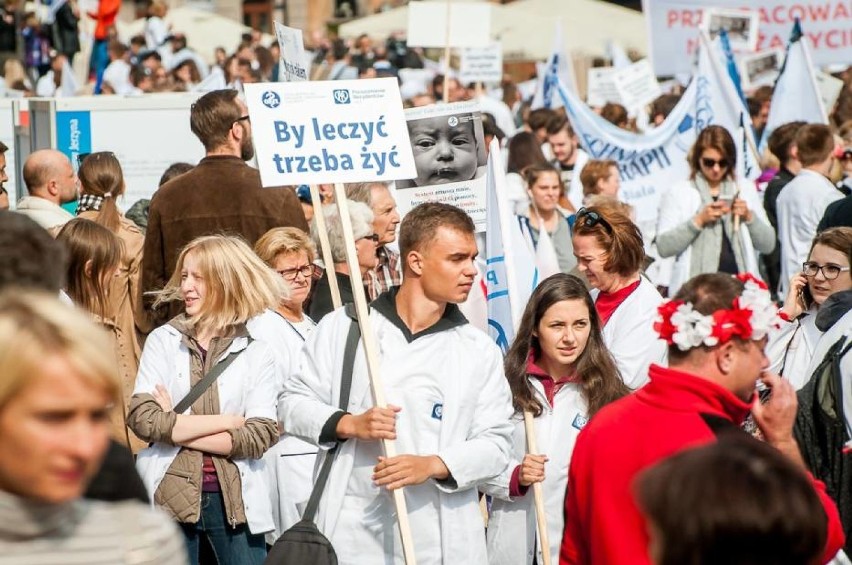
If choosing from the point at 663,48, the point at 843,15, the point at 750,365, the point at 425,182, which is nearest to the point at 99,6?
the point at 663,48

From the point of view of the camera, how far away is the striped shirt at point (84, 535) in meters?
2.43

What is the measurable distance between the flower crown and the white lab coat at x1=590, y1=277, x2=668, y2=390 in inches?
92.8

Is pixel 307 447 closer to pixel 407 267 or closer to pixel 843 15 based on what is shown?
pixel 407 267

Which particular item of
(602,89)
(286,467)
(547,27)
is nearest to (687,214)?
(286,467)

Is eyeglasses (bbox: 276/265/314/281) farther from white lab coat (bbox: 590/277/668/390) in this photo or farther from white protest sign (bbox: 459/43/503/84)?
white protest sign (bbox: 459/43/503/84)

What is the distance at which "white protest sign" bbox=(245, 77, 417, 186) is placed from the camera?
19.8 feet

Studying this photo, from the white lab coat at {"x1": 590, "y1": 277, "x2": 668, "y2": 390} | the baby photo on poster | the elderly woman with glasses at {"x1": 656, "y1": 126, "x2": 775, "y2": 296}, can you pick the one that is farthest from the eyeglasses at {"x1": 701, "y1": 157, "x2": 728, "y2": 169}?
the white lab coat at {"x1": 590, "y1": 277, "x2": 668, "y2": 390}

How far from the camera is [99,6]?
2167cm

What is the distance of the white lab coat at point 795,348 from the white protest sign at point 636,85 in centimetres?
1086

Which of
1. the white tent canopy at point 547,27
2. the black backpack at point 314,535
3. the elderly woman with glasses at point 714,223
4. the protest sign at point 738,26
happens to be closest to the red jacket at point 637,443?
the black backpack at point 314,535

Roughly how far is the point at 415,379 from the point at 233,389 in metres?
1.00

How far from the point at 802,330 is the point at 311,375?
2.42m

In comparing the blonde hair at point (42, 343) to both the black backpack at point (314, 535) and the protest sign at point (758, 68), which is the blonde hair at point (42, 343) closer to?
the black backpack at point (314, 535)

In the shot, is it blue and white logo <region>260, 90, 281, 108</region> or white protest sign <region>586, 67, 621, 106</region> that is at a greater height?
white protest sign <region>586, 67, 621, 106</region>
